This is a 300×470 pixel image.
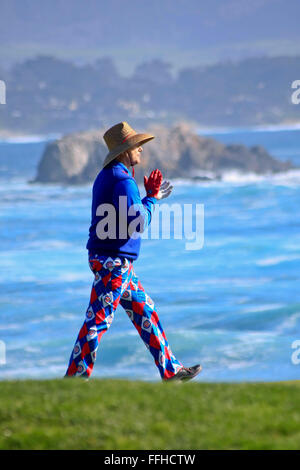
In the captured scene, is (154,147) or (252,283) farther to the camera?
(154,147)

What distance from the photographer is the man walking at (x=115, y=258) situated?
18.9 ft

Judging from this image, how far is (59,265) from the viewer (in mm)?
50719

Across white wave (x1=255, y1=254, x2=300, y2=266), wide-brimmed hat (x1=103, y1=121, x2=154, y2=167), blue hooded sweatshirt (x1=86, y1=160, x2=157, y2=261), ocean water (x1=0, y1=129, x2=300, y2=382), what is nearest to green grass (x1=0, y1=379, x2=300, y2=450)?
blue hooded sweatshirt (x1=86, y1=160, x2=157, y2=261)

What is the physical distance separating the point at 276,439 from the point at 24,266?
1889 inches

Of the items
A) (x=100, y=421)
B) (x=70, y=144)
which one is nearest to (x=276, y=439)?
(x=100, y=421)

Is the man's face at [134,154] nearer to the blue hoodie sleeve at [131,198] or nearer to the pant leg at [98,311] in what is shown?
the blue hoodie sleeve at [131,198]

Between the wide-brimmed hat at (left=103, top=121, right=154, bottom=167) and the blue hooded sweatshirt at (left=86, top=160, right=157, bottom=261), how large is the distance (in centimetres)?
17

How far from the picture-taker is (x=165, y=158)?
87.5 m

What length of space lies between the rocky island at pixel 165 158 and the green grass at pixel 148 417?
7498 cm

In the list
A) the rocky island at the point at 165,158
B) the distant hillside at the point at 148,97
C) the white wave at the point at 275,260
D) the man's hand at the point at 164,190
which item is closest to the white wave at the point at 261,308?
the white wave at the point at 275,260

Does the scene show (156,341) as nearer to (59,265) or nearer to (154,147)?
(59,265)

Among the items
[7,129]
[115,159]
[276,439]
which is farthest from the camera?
[7,129]

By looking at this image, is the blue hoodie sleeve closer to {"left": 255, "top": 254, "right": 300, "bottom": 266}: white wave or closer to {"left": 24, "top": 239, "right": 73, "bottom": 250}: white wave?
{"left": 255, "top": 254, "right": 300, "bottom": 266}: white wave

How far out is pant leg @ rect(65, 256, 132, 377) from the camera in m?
5.74
